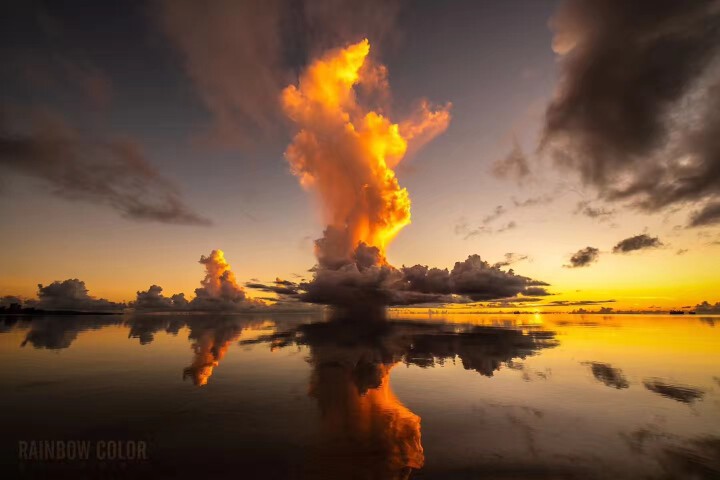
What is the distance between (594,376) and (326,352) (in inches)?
1262

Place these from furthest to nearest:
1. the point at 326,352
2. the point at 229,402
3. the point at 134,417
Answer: the point at 326,352 → the point at 229,402 → the point at 134,417

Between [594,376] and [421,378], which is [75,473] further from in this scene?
[594,376]

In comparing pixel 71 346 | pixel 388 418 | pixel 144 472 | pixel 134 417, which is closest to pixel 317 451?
pixel 388 418

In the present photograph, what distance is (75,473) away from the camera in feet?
42.9

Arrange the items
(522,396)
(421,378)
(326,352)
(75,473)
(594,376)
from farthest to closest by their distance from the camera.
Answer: (326,352) → (594,376) → (421,378) → (522,396) → (75,473)

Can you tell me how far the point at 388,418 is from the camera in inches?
775

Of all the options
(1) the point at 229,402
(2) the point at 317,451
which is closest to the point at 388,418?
(2) the point at 317,451

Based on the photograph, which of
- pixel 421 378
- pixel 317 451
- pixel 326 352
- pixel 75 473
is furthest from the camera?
pixel 326 352

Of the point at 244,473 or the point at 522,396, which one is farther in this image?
the point at 522,396

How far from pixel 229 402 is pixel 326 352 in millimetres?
25172

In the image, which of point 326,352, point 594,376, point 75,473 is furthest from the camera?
point 326,352

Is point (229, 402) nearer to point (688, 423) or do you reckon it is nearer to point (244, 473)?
point (244, 473)

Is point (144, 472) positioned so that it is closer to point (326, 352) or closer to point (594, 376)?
point (326, 352)

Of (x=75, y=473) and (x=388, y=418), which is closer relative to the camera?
(x=75, y=473)
